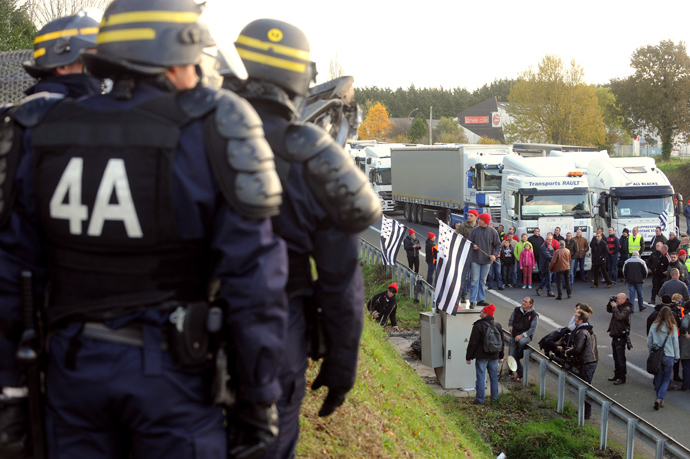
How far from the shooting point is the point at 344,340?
116 inches

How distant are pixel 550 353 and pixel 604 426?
11.5 feet

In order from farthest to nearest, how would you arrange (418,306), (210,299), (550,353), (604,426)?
1. (418,306)
2. (550,353)
3. (604,426)
4. (210,299)

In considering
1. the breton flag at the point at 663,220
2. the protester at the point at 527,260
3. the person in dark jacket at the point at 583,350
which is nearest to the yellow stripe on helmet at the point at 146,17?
the person in dark jacket at the point at 583,350

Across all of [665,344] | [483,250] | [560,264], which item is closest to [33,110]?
[665,344]

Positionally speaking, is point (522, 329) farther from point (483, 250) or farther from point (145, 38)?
point (145, 38)

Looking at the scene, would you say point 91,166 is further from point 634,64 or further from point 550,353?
point 634,64

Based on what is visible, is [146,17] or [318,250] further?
[318,250]

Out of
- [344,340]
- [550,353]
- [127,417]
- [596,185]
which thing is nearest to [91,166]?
[127,417]

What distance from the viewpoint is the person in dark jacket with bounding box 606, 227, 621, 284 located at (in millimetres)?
21688

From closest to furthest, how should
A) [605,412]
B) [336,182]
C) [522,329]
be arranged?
[336,182], [605,412], [522,329]

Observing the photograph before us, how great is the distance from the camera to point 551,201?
75.4 feet

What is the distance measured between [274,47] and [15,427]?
181 cm

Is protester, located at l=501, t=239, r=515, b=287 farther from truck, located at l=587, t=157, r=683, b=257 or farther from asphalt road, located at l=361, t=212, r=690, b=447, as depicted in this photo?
truck, located at l=587, t=157, r=683, b=257

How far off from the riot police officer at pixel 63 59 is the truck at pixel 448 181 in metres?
26.6
